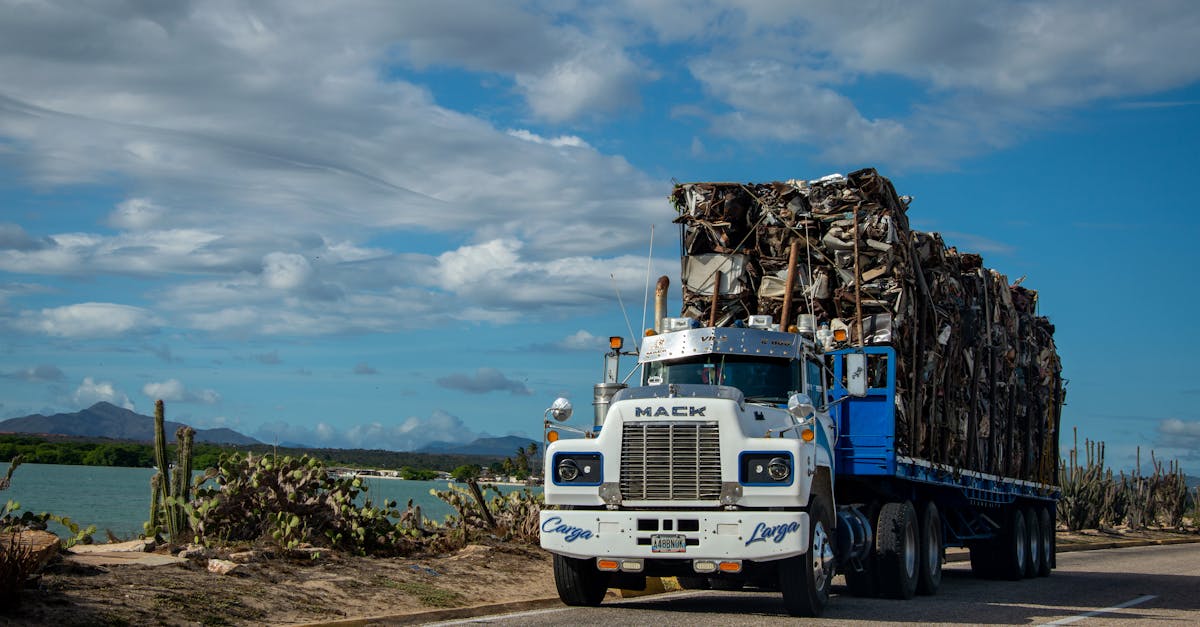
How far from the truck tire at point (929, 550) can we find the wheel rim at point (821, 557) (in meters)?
4.41

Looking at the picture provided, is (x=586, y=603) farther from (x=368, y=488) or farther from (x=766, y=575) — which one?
(x=368, y=488)

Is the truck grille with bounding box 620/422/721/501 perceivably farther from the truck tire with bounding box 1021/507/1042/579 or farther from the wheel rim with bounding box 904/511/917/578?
the truck tire with bounding box 1021/507/1042/579

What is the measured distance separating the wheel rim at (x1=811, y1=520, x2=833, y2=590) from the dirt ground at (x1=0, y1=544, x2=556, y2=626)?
3.23 metres

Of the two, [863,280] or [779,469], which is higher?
[863,280]

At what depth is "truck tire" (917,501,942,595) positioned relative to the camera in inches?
690

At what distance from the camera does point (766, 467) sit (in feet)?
41.0

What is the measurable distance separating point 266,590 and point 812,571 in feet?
17.5

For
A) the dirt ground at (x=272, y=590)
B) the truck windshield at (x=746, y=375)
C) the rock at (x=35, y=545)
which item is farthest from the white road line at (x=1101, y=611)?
the rock at (x=35, y=545)

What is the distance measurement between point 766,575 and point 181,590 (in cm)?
561

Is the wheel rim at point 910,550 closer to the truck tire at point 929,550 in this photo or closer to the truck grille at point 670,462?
the truck tire at point 929,550

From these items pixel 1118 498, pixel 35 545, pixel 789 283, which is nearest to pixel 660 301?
pixel 789 283

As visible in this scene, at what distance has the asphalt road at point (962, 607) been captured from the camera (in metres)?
12.6

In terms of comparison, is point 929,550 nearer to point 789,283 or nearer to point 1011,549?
point 789,283

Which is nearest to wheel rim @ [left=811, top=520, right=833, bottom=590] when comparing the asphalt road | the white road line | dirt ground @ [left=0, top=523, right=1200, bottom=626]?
the asphalt road
